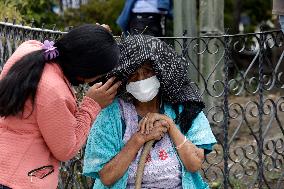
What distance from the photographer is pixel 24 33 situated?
420cm

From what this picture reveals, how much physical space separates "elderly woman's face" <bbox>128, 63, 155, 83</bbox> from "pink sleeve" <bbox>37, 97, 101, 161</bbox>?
332mm

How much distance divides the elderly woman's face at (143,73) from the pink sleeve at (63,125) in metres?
0.33

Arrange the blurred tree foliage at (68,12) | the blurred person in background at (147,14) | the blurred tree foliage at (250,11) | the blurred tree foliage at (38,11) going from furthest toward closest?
the blurred tree foliage at (250,11) → the blurred tree foliage at (68,12) → the blurred tree foliage at (38,11) → the blurred person in background at (147,14)

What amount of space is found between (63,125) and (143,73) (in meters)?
0.61

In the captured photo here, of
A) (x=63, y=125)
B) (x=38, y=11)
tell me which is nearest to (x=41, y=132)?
(x=63, y=125)

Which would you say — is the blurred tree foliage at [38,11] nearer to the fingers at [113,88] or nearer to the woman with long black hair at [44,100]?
the fingers at [113,88]

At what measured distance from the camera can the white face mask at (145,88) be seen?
3.39m

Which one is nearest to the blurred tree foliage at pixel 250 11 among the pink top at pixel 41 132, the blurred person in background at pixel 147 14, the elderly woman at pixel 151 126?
the blurred person in background at pixel 147 14

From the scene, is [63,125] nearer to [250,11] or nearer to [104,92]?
[104,92]

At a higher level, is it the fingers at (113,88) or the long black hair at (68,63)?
the long black hair at (68,63)

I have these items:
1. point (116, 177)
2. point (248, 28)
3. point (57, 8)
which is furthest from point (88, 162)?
point (248, 28)

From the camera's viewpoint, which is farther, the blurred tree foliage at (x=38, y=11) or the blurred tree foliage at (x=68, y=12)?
the blurred tree foliage at (x=68, y=12)

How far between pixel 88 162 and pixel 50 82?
72 centimetres

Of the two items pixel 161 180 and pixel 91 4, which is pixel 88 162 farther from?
pixel 91 4
